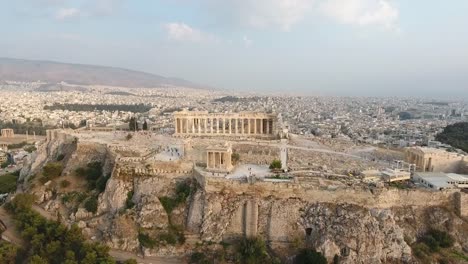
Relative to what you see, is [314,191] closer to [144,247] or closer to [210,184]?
[210,184]

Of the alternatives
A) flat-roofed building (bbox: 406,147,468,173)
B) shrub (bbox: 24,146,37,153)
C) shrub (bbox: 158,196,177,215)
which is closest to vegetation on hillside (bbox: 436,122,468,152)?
flat-roofed building (bbox: 406,147,468,173)

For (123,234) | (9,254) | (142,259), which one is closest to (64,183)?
(9,254)

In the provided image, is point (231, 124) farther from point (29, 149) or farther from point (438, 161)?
point (29, 149)

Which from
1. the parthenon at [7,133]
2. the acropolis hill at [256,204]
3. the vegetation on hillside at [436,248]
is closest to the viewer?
the vegetation on hillside at [436,248]

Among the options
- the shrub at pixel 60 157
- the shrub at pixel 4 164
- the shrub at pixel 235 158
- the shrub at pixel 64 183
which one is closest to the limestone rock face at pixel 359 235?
the shrub at pixel 235 158

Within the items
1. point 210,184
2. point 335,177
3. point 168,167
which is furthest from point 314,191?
point 168,167

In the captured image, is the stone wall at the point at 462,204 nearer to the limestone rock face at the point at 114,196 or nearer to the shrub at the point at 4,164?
the limestone rock face at the point at 114,196
